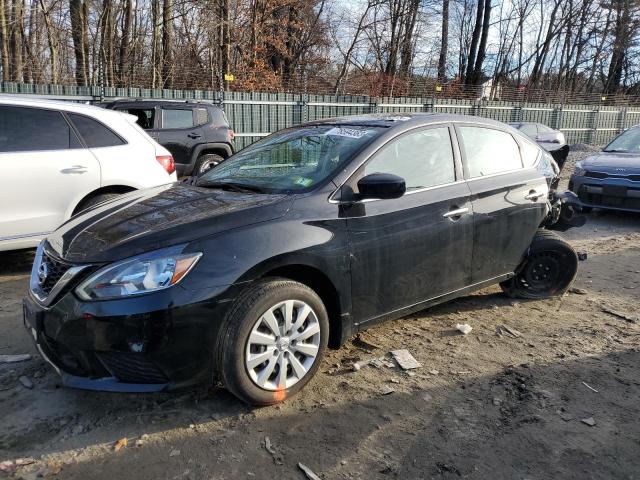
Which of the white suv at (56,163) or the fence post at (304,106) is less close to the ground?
the fence post at (304,106)

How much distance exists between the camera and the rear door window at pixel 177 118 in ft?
34.1

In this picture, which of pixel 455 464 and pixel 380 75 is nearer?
pixel 455 464

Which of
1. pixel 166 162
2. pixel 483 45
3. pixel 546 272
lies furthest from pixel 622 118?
pixel 166 162

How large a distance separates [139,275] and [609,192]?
784 centimetres

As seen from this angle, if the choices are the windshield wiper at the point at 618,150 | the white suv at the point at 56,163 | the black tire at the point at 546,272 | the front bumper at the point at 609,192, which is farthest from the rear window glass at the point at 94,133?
the windshield wiper at the point at 618,150

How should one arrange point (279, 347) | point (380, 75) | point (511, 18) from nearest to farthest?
1. point (279, 347)
2. point (380, 75)
3. point (511, 18)

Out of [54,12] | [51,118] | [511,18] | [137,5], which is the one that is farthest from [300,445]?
[511,18]

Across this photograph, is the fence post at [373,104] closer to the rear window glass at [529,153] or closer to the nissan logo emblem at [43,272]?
the rear window glass at [529,153]

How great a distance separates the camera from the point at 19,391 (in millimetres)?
3109

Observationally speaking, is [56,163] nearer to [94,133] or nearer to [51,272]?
[94,133]

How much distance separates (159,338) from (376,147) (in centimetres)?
184

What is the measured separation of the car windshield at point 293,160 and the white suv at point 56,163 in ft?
5.81

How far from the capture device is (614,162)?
27.9 feet

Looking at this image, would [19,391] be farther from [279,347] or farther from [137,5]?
[137,5]
